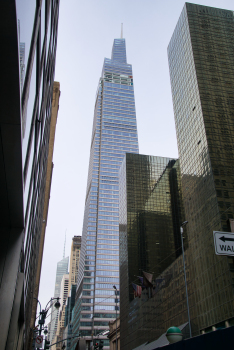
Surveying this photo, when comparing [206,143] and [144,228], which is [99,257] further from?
[206,143]

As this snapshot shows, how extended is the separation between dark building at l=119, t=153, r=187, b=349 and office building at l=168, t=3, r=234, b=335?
26.0 metres

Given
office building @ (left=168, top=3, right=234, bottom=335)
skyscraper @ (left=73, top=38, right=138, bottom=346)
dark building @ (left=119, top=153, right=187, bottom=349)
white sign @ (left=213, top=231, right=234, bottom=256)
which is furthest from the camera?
skyscraper @ (left=73, top=38, right=138, bottom=346)

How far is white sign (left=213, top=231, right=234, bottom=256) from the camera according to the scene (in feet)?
21.1

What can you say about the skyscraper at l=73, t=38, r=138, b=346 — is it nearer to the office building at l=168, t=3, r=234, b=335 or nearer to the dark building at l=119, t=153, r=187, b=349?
the dark building at l=119, t=153, r=187, b=349

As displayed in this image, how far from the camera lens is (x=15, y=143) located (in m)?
5.55

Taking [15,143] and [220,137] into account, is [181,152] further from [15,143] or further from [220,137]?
[15,143]

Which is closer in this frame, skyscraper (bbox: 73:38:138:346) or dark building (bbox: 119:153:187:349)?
dark building (bbox: 119:153:187:349)

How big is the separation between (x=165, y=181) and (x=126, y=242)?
1003 inches

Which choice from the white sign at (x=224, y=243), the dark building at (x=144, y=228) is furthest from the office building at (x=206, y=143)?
the white sign at (x=224, y=243)

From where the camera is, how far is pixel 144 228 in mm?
105312

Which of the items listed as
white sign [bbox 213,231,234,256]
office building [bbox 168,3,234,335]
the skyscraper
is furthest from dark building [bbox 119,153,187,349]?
white sign [bbox 213,231,234,256]

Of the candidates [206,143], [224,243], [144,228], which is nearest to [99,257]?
[144,228]

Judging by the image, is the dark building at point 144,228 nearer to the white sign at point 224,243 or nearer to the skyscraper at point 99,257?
the skyscraper at point 99,257

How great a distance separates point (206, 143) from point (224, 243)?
55889 millimetres
